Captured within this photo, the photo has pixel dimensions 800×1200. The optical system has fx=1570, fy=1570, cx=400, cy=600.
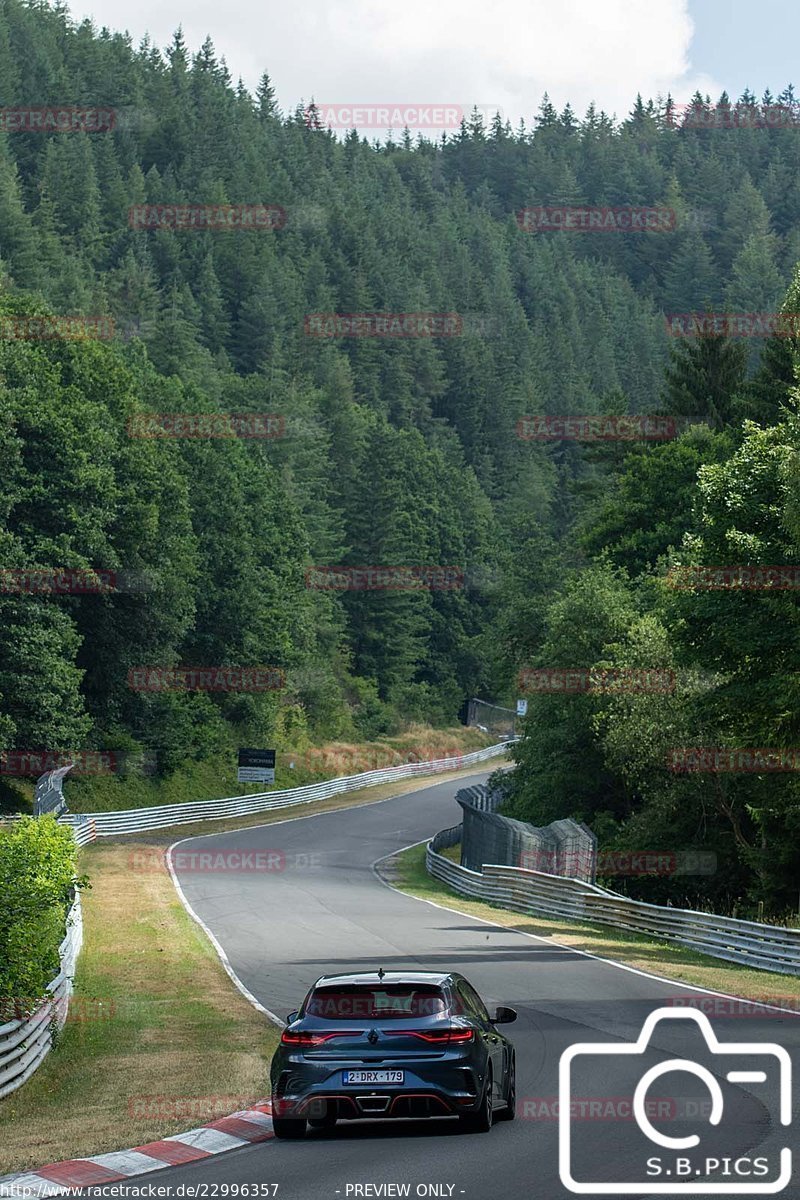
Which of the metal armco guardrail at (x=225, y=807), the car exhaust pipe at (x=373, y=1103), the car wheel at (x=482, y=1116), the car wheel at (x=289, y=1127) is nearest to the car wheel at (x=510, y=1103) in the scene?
the car wheel at (x=482, y=1116)

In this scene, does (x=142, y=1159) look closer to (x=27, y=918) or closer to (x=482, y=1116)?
(x=482, y=1116)

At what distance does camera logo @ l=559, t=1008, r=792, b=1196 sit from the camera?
10391mm

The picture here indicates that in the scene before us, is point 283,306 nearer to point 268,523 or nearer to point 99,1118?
point 268,523

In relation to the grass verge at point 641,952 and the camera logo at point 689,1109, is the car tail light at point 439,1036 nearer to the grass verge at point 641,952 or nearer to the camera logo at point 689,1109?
the camera logo at point 689,1109

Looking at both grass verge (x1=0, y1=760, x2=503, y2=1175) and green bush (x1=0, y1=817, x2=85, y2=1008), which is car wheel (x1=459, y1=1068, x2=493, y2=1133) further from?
green bush (x1=0, y1=817, x2=85, y2=1008)

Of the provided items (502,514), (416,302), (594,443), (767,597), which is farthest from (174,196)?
(767,597)

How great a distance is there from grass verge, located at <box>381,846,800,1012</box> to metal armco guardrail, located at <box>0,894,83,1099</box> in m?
10.1

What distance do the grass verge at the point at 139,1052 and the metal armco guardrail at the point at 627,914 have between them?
33.5 feet

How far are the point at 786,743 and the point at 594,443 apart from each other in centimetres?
6867

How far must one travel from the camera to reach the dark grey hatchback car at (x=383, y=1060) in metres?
11.9

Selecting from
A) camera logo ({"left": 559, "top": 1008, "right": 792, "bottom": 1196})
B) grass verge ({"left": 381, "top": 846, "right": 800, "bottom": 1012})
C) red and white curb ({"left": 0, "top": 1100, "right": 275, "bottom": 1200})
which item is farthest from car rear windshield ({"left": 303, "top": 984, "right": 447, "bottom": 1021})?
grass verge ({"left": 381, "top": 846, "right": 800, "bottom": 1012})

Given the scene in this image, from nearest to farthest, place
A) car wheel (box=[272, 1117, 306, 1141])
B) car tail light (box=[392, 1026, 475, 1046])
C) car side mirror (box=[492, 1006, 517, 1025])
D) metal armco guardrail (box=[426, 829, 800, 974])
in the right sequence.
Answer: car tail light (box=[392, 1026, 475, 1046]), car wheel (box=[272, 1117, 306, 1141]), car side mirror (box=[492, 1006, 517, 1025]), metal armco guardrail (box=[426, 829, 800, 974])

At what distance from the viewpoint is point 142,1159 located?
1161 cm

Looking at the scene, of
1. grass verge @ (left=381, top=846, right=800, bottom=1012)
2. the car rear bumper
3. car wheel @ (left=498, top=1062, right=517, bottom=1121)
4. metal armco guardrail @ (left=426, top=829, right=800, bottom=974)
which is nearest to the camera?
the car rear bumper
